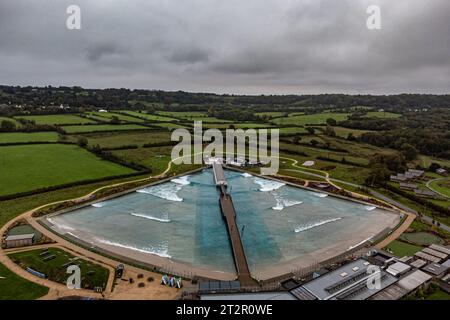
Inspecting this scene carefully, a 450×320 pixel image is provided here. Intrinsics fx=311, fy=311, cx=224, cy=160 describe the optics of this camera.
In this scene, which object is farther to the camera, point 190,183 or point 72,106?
point 72,106

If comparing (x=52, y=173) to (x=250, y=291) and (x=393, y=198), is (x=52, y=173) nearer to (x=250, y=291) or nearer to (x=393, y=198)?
(x=250, y=291)

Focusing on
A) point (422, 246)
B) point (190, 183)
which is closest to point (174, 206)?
point (190, 183)

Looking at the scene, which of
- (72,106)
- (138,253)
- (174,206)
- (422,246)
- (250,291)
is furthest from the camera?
(72,106)

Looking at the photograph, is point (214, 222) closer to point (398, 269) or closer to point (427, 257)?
Answer: point (398, 269)

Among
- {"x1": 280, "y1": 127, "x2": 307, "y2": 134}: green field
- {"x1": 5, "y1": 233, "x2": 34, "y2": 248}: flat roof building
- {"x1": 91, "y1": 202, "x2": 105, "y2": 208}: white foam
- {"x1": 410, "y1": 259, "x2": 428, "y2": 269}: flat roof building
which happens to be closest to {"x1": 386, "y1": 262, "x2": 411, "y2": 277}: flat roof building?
{"x1": 410, "y1": 259, "x2": 428, "y2": 269}: flat roof building

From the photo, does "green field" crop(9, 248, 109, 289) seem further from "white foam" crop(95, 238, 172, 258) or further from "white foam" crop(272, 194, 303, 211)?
"white foam" crop(272, 194, 303, 211)

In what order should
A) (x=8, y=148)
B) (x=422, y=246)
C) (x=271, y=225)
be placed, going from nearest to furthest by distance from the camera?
(x=422, y=246) < (x=271, y=225) < (x=8, y=148)
